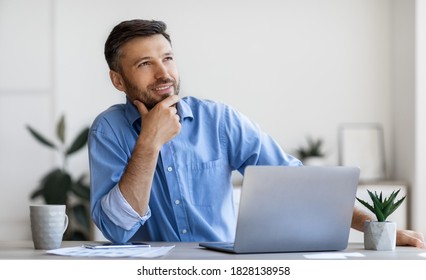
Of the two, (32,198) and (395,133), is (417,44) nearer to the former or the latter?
(395,133)

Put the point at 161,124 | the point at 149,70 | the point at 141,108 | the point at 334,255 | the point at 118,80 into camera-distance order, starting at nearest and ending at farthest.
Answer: the point at 334,255 < the point at 161,124 < the point at 141,108 < the point at 149,70 < the point at 118,80

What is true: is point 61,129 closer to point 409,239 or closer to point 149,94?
point 149,94

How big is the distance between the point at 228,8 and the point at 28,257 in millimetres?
3934

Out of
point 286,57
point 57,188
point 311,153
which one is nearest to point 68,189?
point 57,188

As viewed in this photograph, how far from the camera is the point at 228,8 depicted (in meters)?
5.50

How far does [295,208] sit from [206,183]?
690mm

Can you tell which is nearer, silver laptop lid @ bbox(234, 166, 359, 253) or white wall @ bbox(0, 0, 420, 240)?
silver laptop lid @ bbox(234, 166, 359, 253)

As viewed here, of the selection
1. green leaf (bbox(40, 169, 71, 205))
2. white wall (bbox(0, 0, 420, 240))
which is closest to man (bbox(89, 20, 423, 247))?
green leaf (bbox(40, 169, 71, 205))

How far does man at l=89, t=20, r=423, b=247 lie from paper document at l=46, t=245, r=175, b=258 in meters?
0.33

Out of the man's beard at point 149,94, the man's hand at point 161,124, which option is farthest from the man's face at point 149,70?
the man's hand at point 161,124

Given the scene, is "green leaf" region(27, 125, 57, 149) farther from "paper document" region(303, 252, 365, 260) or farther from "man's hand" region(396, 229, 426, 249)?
"paper document" region(303, 252, 365, 260)

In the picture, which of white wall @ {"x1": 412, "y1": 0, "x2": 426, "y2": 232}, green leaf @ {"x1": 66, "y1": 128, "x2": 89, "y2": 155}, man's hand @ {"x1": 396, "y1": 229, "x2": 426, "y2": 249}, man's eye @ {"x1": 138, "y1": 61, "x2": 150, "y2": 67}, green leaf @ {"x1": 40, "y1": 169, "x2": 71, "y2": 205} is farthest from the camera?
green leaf @ {"x1": 66, "y1": 128, "x2": 89, "y2": 155}

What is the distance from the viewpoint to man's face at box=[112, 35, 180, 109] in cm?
253

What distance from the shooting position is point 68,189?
528 centimetres
